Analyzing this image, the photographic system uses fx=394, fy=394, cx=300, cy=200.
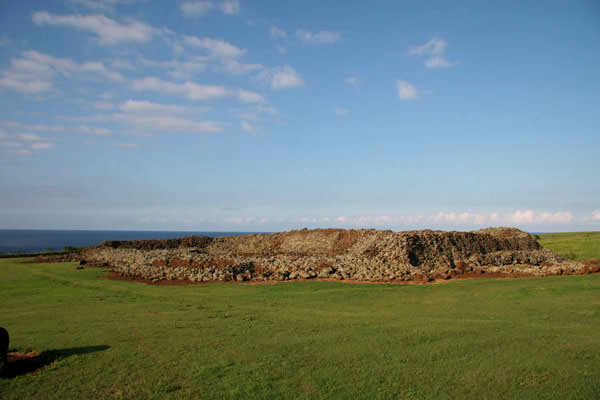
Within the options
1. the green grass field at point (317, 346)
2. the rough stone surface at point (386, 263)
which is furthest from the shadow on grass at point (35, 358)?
the rough stone surface at point (386, 263)

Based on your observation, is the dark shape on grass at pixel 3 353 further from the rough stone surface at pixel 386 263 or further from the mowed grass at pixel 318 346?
the rough stone surface at pixel 386 263

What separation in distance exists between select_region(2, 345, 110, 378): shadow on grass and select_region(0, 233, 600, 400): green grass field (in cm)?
6

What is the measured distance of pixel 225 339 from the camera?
9445 millimetres

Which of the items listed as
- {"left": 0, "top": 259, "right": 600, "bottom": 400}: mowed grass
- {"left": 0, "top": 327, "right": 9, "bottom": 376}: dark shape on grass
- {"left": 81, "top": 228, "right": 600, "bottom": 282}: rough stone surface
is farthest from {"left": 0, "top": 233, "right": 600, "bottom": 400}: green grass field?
{"left": 81, "top": 228, "right": 600, "bottom": 282}: rough stone surface

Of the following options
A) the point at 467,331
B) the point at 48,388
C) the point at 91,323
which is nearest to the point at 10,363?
the point at 48,388

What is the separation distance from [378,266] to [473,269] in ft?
18.5

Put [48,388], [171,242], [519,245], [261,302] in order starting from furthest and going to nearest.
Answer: [171,242] < [519,245] < [261,302] < [48,388]

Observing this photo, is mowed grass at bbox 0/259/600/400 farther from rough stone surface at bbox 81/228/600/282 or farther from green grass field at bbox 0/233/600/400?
rough stone surface at bbox 81/228/600/282

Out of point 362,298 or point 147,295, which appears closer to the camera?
point 362,298

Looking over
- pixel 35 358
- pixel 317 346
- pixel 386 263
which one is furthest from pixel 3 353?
pixel 386 263

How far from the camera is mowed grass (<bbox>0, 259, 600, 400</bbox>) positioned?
6527 millimetres

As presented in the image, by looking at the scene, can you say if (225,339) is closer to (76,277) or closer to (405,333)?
(405,333)

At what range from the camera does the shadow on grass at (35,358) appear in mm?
7366

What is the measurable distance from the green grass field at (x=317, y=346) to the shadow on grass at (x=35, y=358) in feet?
0.18
